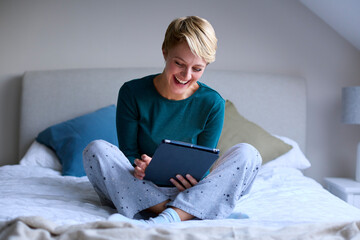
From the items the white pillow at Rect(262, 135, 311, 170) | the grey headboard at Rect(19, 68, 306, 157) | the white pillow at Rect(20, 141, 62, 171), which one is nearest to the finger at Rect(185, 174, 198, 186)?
the white pillow at Rect(262, 135, 311, 170)

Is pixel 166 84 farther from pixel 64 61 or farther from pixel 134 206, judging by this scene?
pixel 64 61

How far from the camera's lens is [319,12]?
3.06m

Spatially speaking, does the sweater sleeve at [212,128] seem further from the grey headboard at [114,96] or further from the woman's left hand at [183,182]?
the grey headboard at [114,96]

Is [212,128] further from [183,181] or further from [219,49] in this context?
[219,49]

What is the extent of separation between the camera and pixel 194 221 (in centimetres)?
137

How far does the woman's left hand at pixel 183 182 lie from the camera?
1.52 metres

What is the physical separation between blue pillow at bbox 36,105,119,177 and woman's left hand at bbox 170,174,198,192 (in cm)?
102

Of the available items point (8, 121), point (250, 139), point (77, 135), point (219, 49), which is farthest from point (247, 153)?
point (8, 121)

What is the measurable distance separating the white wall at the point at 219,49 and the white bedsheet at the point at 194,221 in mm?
923

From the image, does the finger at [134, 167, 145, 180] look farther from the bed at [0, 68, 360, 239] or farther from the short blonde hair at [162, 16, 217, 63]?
the short blonde hair at [162, 16, 217, 63]

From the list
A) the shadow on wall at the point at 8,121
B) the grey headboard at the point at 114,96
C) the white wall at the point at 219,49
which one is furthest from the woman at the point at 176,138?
the shadow on wall at the point at 8,121

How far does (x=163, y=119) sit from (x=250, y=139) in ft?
3.18

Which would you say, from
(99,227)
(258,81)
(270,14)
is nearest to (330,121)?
(258,81)

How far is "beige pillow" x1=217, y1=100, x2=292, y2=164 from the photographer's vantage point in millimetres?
2545
